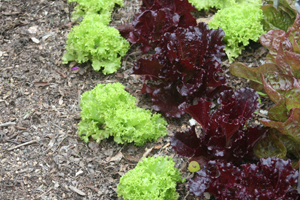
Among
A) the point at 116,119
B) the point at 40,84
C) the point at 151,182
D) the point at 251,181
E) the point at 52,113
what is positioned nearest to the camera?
the point at 251,181

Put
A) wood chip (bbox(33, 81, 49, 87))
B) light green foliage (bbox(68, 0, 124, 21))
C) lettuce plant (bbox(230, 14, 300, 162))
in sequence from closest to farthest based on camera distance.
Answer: lettuce plant (bbox(230, 14, 300, 162)), wood chip (bbox(33, 81, 49, 87)), light green foliage (bbox(68, 0, 124, 21))

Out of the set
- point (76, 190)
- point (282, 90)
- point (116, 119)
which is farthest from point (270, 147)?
point (76, 190)

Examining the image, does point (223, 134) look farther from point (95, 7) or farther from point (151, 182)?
point (95, 7)

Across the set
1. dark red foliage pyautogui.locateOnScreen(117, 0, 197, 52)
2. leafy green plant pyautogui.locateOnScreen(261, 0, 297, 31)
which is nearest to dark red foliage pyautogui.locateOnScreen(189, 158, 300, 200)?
dark red foliage pyautogui.locateOnScreen(117, 0, 197, 52)

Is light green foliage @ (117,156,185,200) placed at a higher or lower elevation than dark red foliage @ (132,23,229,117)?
lower

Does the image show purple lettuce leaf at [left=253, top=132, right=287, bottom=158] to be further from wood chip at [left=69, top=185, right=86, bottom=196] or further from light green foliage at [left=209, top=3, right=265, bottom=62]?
wood chip at [left=69, top=185, right=86, bottom=196]

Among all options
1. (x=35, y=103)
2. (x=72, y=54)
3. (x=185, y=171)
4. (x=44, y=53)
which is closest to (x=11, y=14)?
(x=44, y=53)
